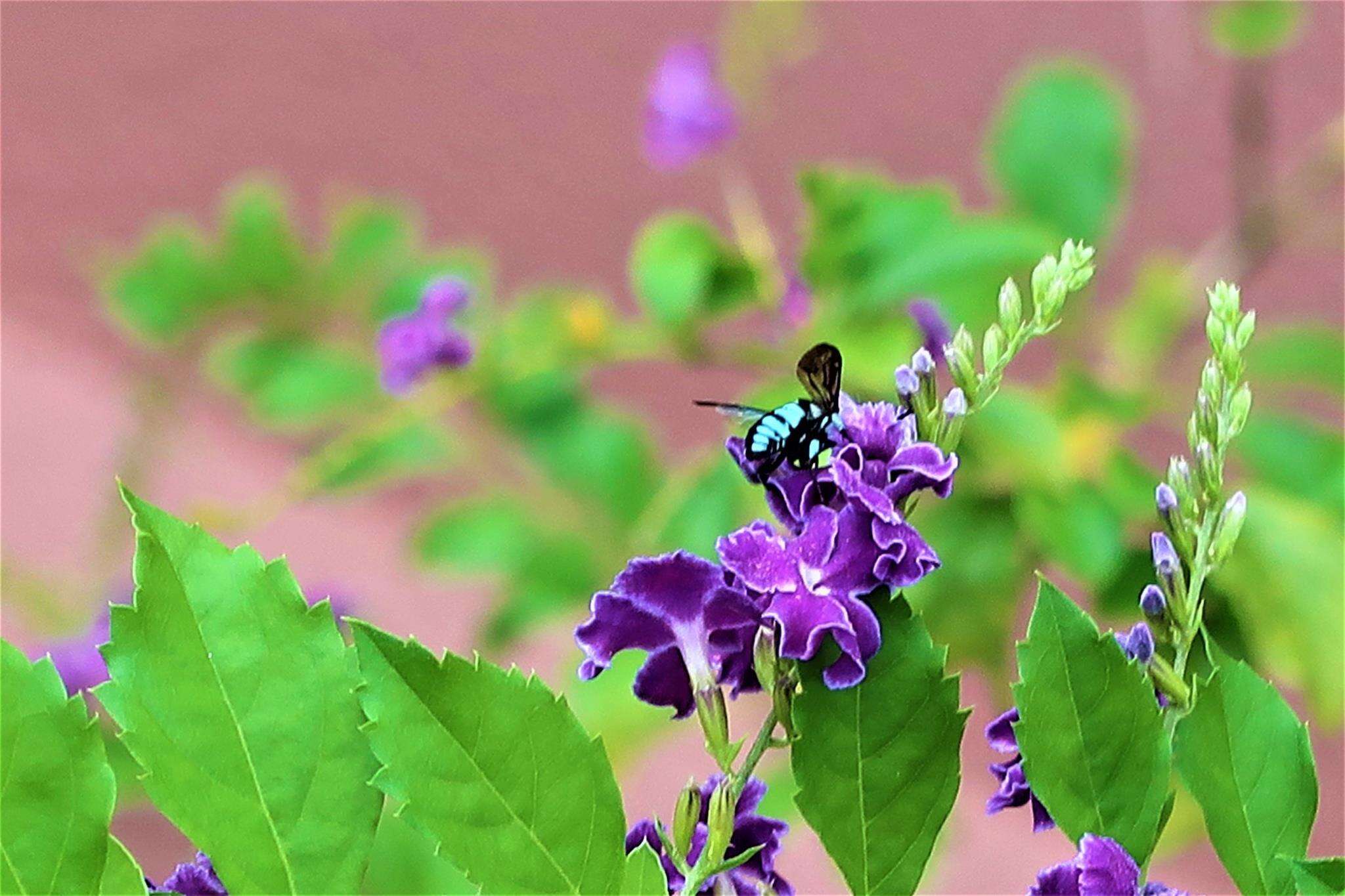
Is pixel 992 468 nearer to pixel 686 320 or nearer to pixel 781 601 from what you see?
pixel 686 320

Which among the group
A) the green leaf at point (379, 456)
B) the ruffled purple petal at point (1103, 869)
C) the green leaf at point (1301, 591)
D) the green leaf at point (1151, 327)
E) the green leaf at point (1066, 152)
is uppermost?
the green leaf at point (1066, 152)

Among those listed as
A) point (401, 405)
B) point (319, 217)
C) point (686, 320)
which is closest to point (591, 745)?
point (686, 320)

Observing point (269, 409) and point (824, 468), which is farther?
point (269, 409)

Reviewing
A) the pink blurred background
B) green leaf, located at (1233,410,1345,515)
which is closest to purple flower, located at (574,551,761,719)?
green leaf, located at (1233,410,1345,515)

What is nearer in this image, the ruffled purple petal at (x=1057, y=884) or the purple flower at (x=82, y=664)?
the ruffled purple petal at (x=1057, y=884)

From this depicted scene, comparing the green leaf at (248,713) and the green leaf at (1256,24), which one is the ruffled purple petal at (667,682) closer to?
the green leaf at (248,713)

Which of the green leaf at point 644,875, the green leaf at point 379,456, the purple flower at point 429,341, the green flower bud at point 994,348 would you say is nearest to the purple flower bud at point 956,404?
the green flower bud at point 994,348

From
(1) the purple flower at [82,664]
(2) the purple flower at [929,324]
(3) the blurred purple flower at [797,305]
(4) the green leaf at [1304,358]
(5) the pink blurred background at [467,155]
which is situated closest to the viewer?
(2) the purple flower at [929,324]

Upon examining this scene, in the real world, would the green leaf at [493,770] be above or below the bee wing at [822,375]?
below
